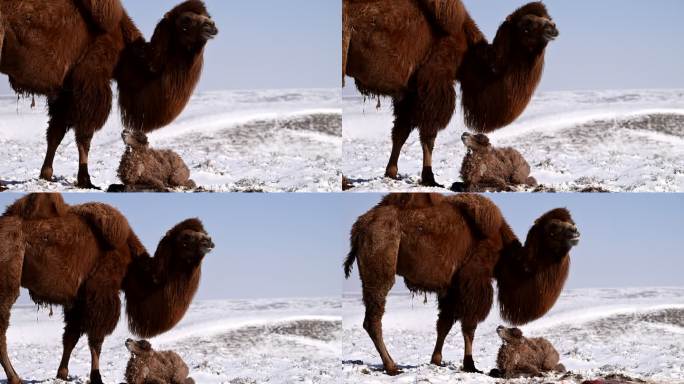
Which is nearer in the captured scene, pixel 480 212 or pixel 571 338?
pixel 480 212

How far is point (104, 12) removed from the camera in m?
7.88

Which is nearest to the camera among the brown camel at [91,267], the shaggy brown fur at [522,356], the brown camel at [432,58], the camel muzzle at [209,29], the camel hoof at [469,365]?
the camel muzzle at [209,29]

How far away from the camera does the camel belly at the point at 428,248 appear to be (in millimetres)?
8203

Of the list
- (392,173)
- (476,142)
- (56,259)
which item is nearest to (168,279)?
(56,259)

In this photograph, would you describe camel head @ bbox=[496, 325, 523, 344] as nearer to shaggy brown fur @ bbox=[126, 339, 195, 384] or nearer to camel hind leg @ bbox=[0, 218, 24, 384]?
shaggy brown fur @ bbox=[126, 339, 195, 384]

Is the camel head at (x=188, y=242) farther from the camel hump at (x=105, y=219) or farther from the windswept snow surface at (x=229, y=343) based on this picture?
the windswept snow surface at (x=229, y=343)

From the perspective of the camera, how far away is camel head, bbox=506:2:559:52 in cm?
797

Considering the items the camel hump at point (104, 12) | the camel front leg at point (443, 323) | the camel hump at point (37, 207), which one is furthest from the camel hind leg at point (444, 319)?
the camel hump at point (104, 12)

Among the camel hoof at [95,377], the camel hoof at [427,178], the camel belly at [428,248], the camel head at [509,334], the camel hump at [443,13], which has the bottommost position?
the camel hoof at [95,377]

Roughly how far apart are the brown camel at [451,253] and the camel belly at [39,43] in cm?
222

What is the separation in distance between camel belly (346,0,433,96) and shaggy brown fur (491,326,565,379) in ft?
6.40

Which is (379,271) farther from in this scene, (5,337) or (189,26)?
(5,337)

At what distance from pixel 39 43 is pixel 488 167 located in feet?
10.1

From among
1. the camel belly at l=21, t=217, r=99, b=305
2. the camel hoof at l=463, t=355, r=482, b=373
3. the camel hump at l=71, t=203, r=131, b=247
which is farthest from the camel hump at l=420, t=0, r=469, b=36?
the camel belly at l=21, t=217, r=99, b=305
